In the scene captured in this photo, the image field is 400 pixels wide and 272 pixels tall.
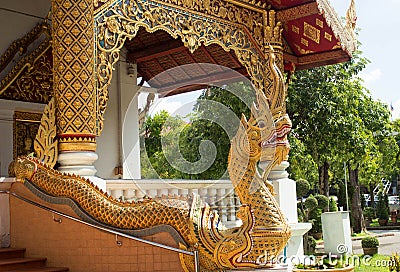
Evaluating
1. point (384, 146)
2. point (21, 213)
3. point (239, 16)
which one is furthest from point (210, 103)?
point (384, 146)

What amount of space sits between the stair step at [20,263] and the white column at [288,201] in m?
3.75

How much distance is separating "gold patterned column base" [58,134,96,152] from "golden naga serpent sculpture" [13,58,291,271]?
938 mm

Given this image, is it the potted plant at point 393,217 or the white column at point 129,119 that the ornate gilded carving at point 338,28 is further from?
the potted plant at point 393,217

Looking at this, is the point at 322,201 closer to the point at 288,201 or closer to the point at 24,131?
A: the point at 288,201

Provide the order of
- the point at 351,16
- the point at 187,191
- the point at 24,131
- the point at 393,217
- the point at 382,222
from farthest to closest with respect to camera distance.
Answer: the point at 393,217 → the point at 382,222 → the point at 351,16 → the point at 24,131 → the point at 187,191

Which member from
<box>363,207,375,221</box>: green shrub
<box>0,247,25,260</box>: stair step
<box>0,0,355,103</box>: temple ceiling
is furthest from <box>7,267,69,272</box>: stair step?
<box>363,207,375,221</box>: green shrub

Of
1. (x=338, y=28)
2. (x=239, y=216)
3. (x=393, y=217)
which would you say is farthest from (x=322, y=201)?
(x=239, y=216)

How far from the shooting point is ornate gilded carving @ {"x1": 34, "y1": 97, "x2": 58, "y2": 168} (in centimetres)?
569

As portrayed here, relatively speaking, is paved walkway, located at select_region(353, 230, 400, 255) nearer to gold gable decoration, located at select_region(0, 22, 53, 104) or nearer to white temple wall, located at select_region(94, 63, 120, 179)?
white temple wall, located at select_region(94, 63, 120, 179)

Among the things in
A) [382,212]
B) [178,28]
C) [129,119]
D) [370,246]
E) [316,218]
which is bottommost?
[370,246]

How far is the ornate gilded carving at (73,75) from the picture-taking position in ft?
18.6

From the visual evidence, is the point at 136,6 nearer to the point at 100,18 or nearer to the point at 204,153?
the point at 100,18

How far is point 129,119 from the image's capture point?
970 cm

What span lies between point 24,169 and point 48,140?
0.42 meters
